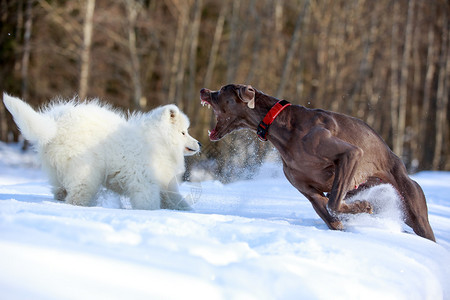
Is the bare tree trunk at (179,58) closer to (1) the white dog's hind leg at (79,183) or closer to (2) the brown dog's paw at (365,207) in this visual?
(1) the white dog's hind leg at (79,183)

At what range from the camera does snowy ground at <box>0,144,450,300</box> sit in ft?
8.09

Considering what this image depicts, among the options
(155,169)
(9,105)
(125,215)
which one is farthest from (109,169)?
(125,215)

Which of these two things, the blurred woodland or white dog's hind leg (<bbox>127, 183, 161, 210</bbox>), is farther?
the blurred woodland

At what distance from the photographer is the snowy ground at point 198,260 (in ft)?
8.09

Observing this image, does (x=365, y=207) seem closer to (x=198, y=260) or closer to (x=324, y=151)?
(x=324, y=151)

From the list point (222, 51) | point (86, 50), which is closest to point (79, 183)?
point (86, 50)

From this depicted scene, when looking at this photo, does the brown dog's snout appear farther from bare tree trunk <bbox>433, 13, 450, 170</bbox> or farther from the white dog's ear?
bare tree trunk <bbox>433, 13, 450, 170</bbox>

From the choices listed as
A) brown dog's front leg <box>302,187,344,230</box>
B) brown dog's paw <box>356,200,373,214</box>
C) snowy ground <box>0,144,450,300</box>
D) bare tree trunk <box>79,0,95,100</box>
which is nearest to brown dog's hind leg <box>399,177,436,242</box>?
snowy ground <box>0,144,450,300</box>

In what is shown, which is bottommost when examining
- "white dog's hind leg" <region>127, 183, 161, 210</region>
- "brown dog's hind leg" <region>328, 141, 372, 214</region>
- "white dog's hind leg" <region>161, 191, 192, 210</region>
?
"white dog's hind leg" <region>161, 191, 192, 210</region>

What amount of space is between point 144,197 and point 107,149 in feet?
2.23

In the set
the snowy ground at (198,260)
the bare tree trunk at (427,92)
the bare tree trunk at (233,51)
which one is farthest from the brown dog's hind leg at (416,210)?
the bare tree trunk at (427,92)

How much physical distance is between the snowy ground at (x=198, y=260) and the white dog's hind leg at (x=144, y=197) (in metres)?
→ 1.72

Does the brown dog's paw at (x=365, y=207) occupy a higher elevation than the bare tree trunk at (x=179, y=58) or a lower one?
lower

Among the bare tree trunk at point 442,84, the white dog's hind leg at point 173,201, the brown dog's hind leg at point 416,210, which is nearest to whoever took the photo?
the brown dog's hind leg at point 416,210
